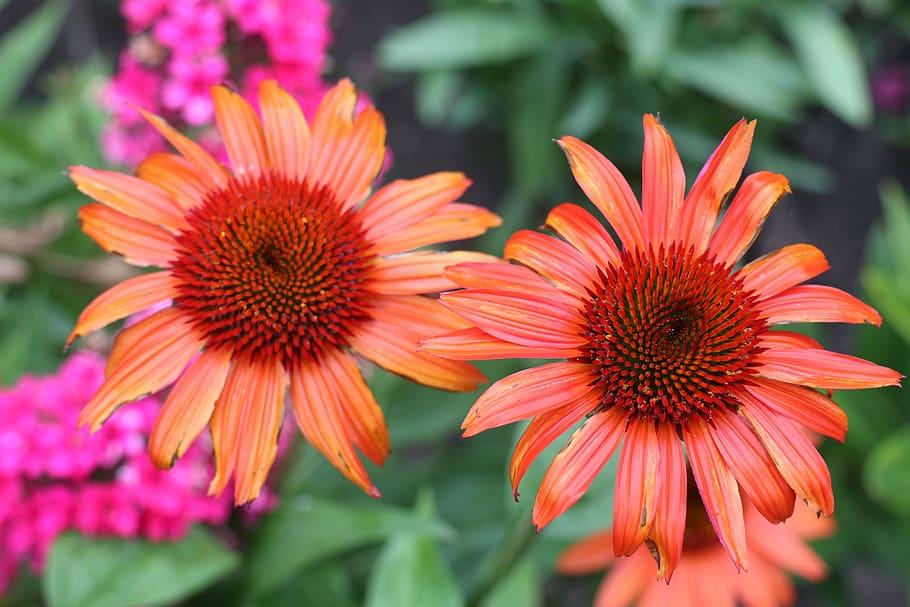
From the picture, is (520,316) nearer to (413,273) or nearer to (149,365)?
(413,273)

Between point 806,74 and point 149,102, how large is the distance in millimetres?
1655

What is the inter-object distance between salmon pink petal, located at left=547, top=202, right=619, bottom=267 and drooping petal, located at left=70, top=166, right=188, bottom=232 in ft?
1.38

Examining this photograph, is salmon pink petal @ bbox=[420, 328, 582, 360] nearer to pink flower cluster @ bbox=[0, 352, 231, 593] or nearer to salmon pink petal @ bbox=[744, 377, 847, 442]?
salmon pink petal @ bbox=[744, 377, 847, 442]

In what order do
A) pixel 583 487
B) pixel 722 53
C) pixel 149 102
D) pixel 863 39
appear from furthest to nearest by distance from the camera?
pixel 863 39 < pixel 722 53 < pixel 149 102 < pixel 583 487

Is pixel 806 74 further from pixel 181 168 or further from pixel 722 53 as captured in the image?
pixel 181 168

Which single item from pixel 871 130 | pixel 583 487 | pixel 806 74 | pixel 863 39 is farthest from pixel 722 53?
pixel 583 487

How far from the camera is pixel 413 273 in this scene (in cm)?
98

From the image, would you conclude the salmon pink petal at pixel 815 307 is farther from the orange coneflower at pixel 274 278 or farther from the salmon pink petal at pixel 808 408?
the orange coneflower at pixel 274 278

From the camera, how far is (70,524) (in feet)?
4.18

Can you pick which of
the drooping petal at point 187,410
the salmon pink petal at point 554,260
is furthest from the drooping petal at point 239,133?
the salmon pink petal at point 554,260

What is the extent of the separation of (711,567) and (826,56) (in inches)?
52.2

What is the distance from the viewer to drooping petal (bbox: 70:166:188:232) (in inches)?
37.7

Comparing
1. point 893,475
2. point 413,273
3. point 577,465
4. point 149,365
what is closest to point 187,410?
point 149,365

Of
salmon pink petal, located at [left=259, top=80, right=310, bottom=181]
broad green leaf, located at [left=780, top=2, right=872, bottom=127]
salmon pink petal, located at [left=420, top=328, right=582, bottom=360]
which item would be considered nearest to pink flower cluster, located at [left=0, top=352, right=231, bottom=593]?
salmon pink petal, located at [left=259, top=80, right=310, bottom=181]
